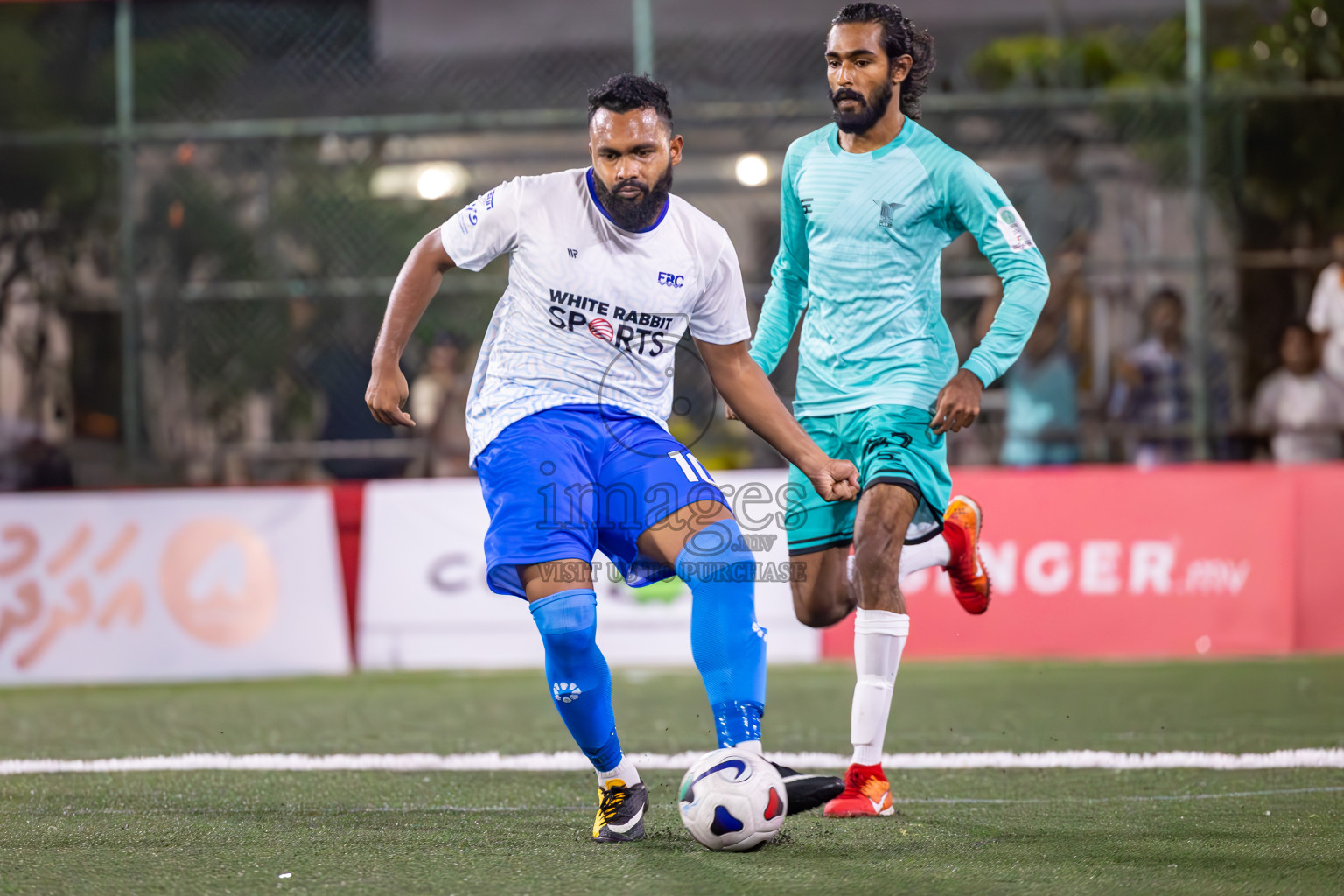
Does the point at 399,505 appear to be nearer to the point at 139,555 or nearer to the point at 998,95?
the point at 139,555

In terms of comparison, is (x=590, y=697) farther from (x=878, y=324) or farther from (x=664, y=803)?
(x=878, y=324)

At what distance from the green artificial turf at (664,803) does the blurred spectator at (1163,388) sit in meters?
2.38

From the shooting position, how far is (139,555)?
924cm

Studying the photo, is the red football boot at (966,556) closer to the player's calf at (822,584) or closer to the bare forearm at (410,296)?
the player's calf at (822,584)

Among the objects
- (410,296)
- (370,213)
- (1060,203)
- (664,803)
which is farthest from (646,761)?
(370,213)

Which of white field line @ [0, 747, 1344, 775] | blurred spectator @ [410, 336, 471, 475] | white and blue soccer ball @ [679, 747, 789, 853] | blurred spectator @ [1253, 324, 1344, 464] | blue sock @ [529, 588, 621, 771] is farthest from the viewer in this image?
blurred spectator @ [410, 336, 471, 475]

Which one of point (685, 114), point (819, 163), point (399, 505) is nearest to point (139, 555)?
point (399, 505)

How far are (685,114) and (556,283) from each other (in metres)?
6.47

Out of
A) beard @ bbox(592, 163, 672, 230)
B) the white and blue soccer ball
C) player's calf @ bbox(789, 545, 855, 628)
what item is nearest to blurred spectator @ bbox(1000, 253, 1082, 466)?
player's calf @ bbox(789, 545, 855, 628)

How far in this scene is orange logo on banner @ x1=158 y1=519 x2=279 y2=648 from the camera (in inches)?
362

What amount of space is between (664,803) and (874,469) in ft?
4.18

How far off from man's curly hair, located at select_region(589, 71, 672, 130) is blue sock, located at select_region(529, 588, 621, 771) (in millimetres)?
1366

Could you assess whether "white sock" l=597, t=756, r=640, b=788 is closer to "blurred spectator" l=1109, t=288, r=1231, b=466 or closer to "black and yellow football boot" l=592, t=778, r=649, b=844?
"black and yellow football boot" l=592, t=778, r=649, b=844

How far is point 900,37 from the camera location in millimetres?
4984
